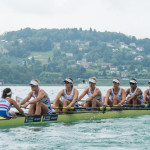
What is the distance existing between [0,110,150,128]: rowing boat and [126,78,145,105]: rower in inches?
26.0

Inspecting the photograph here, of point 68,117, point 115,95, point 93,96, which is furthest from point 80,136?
point 115,95

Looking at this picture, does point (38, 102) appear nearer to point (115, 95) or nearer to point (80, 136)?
point (80, 136)

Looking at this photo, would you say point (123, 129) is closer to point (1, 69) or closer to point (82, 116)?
point (82, 116)

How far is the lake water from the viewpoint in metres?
12.5

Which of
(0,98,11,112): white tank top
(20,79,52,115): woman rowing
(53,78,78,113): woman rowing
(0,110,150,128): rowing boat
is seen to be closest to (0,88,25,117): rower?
(0,98,11,112): white tank top

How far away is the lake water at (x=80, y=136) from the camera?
40.9 feet

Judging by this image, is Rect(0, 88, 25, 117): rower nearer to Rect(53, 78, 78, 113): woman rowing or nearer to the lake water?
the lake water

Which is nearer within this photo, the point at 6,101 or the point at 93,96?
the point at 6,101

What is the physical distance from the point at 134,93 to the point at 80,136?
24.2ft

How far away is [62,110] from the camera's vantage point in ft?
58.4

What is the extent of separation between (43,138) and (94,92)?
5.75 meters

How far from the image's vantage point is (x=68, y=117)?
17422 mm

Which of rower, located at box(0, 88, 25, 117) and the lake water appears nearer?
the lake water

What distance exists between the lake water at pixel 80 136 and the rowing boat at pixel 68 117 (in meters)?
0.20
